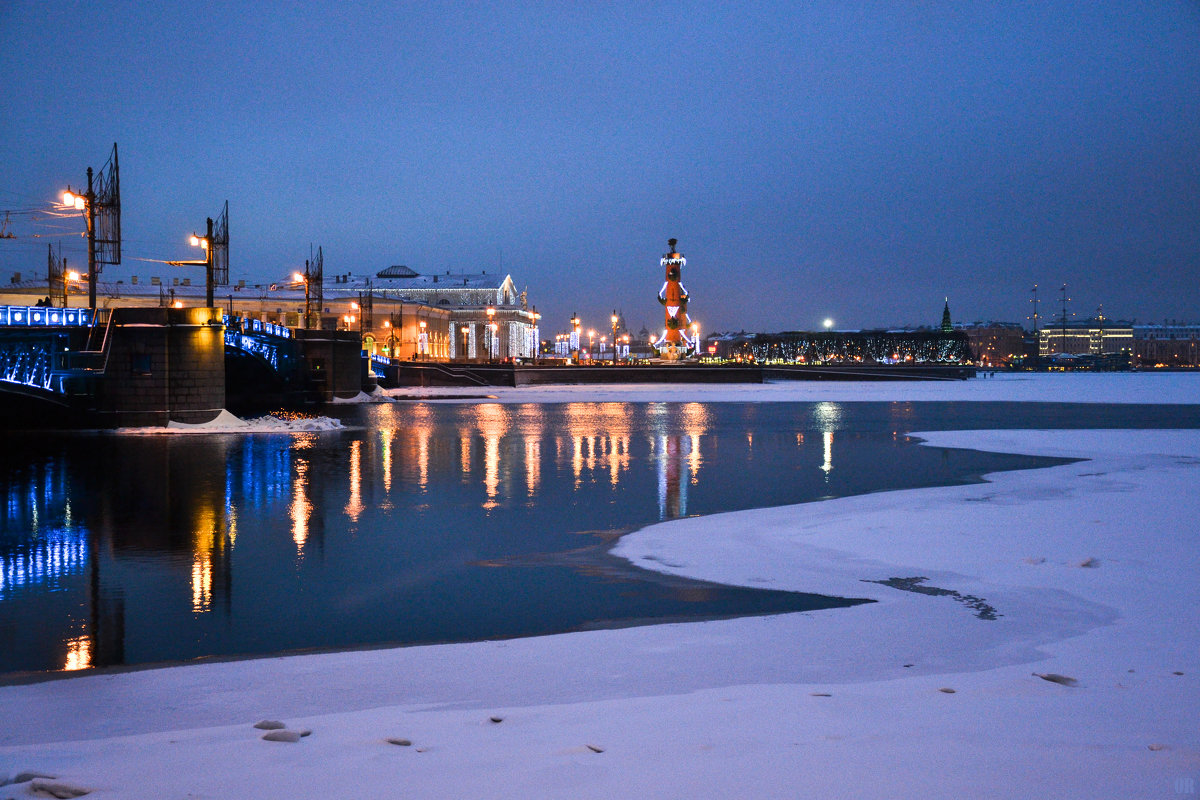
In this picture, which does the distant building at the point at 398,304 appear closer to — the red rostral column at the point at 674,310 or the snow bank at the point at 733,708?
the red rostral column at the point at 674,310

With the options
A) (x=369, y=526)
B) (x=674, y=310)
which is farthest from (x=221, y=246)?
(x=674, y=310)

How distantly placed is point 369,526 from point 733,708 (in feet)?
27.8

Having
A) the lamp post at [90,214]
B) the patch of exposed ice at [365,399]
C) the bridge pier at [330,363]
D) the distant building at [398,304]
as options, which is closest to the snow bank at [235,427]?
the lamp post at [90,214]

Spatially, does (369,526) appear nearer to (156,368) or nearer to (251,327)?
(156,368)

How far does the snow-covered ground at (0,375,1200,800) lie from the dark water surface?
2.67 ft

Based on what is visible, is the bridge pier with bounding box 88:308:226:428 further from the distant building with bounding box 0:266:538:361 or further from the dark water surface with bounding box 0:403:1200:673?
the distant building with bounding box 0:266:538:361

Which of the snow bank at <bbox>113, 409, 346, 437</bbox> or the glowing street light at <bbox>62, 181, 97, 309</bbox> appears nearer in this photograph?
the glowing street light at <bbox>62, 181, 97, 309</bbox>

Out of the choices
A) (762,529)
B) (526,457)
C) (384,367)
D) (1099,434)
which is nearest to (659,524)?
(762,529)

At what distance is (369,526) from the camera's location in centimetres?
1306

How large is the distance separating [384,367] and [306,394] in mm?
14230

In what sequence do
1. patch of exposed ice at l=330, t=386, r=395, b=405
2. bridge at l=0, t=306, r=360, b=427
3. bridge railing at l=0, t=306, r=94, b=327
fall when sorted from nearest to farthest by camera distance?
bridge railing at l=0, t=306, r=94, b=327 → bridge at l=0, t=306, r=360, b=427 → patch of exposed ice at l=330, t=386, r=395, b=405

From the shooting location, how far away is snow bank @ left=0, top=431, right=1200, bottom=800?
4492 mm

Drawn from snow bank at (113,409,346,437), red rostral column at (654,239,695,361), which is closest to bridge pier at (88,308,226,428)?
snow bank at (113,409,346,437)

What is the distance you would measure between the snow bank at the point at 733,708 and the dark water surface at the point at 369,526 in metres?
0.86
